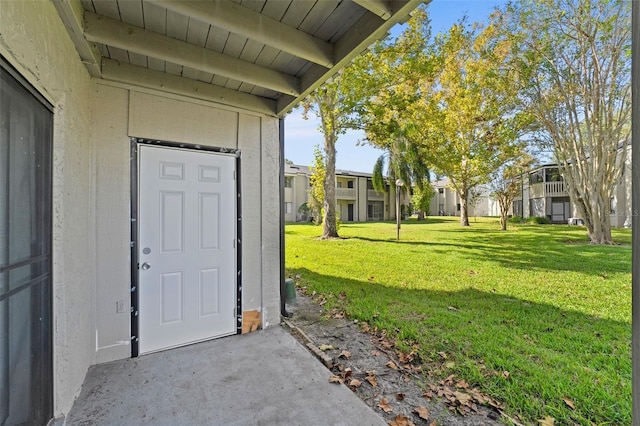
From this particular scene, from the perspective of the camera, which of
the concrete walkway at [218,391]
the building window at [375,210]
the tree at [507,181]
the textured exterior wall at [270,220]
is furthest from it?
the building window at [375,210]

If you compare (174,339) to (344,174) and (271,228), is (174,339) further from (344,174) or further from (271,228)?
(344,174)

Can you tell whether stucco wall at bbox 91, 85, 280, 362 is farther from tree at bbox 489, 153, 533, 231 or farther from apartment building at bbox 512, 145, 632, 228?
apartment building at bbox 512, 145, 632, 228

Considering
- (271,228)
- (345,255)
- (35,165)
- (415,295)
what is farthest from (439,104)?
(35,165)

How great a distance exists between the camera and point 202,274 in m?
3.26

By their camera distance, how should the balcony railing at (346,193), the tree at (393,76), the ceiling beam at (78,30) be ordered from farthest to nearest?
1. the balcony railing at (346,193)
2. the tree at (393,76)
3. the ceiling beam at (78,30)

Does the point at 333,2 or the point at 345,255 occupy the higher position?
the point at 333,2

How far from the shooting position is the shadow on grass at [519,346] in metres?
2.25

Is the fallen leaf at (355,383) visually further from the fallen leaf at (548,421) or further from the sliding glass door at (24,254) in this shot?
the sliding glass door at (24,254)

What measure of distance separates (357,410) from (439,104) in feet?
47.6

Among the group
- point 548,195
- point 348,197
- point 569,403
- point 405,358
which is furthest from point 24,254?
point 548,195

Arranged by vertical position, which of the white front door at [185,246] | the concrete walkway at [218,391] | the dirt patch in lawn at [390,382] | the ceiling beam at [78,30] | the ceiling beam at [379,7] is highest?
the ceiling beam at [379,7]

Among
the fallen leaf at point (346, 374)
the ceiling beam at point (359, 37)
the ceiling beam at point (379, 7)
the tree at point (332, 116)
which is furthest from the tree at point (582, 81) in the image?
the fallen leaf at point (346, 374)

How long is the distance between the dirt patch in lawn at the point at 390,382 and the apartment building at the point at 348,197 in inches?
831

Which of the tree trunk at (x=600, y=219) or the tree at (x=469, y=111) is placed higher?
the tree at (x=469, y=111)
